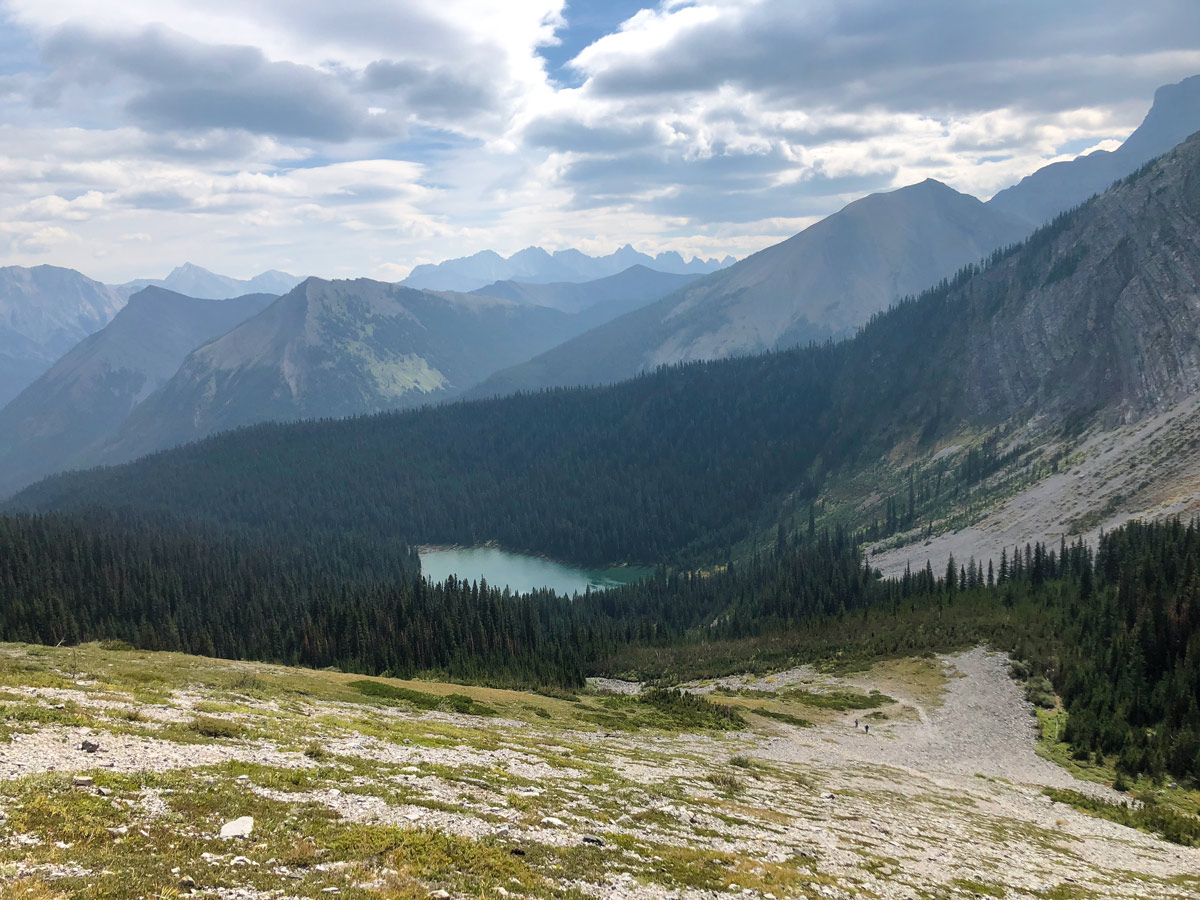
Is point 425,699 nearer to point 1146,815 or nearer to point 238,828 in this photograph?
point 238,828

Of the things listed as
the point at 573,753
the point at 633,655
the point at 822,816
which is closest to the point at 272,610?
the point at 633,655

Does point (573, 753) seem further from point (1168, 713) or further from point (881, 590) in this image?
point (881, 590)

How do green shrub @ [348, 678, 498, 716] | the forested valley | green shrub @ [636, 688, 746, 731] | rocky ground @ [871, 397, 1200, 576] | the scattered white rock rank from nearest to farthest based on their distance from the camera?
the scattered white rock < green shrub @ [348, 678, 498, 716] < green shrub @ [636, 688, 746, 731] < the forested valley < rocky ground @ [871, 397, 1200, 576]

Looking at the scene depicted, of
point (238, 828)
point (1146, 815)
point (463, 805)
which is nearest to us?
point (238, 828)

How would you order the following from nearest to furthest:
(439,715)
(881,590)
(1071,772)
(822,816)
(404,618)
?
(822,816)
(439,715)
(1071,772)
(404,618)
(881,590)

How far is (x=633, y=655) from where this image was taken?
138m

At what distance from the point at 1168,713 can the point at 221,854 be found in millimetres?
88376

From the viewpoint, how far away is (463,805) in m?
29.0

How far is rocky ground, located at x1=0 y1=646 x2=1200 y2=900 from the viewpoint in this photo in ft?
68.4

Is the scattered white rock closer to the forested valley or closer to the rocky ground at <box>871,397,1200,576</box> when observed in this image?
the forested valley

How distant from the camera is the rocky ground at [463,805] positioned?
821 inches

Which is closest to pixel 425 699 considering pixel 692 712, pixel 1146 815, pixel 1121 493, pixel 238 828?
pixel 692 712

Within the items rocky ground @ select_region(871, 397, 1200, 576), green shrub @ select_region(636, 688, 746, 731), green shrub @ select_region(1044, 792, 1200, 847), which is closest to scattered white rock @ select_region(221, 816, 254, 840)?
green shrub @ select_region(636, 688, 746, 731)

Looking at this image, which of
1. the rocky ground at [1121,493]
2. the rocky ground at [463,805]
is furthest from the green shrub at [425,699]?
the rocky ground at [1121,493]
